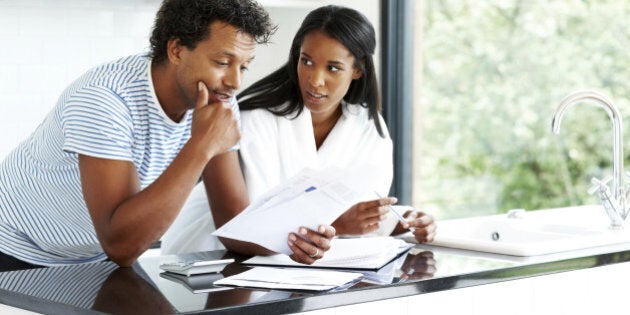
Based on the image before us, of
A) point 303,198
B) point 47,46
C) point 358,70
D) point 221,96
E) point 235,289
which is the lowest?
point 235,289

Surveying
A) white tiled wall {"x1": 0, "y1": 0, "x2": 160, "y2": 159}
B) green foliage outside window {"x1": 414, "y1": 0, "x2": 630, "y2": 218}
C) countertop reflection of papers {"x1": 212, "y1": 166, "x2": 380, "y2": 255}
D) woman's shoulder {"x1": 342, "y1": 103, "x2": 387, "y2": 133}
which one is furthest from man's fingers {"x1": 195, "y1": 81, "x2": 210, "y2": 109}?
green foliage outside window {"x1": 414, "y1": 0, "x2": 630, "y2": 218}

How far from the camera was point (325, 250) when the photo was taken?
2154mm

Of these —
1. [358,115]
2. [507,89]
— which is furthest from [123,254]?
[507,89]

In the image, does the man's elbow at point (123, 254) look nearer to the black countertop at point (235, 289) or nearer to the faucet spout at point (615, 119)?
the black countertop at point (235, 289)

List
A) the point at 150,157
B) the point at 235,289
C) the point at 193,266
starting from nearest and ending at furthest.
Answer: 1. the point at 235,289
2. the point at 193,266
3. the point at 150,157

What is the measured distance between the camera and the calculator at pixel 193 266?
2.02 meters

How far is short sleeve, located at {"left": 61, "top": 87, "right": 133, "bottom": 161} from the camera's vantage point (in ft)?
6.72

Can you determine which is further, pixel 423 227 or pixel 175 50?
pixel 423 227

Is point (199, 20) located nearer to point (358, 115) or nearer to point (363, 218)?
point (363, 218)

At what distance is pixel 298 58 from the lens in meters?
2.80

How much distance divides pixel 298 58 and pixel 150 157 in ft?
2.27

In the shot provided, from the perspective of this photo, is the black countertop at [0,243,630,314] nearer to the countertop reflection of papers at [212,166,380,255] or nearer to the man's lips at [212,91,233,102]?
the countertop reflection of papers at [212,166,380,255]

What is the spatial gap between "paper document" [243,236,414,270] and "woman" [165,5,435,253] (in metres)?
0.25

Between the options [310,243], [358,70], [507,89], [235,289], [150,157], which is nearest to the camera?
[235,289]
